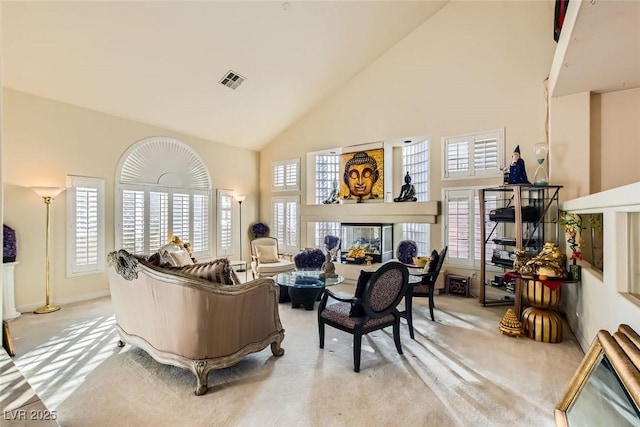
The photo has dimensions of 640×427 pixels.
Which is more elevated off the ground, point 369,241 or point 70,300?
point 369,241

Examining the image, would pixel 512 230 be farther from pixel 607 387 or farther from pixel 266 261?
pixel 266 261

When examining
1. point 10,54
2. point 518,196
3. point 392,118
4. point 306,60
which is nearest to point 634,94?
point 518,196

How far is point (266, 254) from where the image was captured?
20.3 feet

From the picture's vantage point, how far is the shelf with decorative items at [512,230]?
406 centimetres

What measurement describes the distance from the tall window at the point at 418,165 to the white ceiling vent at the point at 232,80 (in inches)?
142

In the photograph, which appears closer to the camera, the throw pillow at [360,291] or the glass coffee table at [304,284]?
the throw pillow at [360,291]

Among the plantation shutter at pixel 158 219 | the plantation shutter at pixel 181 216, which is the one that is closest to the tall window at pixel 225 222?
the plantation shutter at pixel 181 216

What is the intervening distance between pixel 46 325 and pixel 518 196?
649cm

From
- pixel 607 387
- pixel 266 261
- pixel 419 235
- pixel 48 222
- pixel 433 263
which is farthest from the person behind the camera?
pixel 419 235

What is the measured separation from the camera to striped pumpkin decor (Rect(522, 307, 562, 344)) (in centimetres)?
325

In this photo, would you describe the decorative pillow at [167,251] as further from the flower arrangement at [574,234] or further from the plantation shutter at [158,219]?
the flower arrangement at [574,234]

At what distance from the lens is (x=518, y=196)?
13.3 ft

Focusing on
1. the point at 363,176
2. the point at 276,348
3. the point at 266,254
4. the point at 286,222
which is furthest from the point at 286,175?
the point at 276,348

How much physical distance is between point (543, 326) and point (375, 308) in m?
2.06
